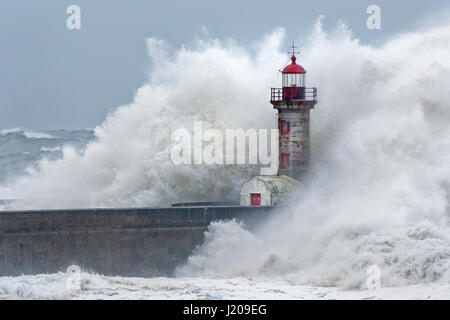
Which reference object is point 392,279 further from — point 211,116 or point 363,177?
point 211,116

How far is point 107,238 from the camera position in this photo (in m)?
15.4

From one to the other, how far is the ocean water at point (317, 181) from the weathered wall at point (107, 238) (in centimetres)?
26

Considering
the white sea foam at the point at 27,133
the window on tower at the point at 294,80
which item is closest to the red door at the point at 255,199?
the window on tower at the point at 294,80

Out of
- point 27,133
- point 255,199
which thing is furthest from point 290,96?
point 27,133

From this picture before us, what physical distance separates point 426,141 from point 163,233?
4698 millimetres

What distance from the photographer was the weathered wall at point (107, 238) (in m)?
14.9

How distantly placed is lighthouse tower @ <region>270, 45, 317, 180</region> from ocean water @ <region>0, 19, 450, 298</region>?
0.39 m

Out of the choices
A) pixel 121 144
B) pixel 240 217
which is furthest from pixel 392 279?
pixel 121 144

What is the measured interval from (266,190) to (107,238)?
3.07 metres

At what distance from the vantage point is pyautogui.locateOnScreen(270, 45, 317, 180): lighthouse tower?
1767cm

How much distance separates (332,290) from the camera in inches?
555

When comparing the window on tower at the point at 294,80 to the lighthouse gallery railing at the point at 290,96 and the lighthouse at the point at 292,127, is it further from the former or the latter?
the lighthouse gallery railing at the point at 290,96
